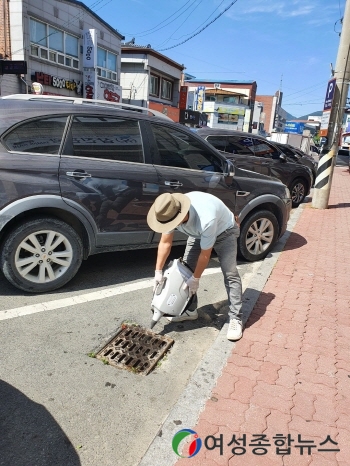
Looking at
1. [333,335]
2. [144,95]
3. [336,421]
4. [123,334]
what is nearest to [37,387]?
[123,334]

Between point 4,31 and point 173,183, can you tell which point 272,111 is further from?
point 173,183

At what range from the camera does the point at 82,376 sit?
8.27ft

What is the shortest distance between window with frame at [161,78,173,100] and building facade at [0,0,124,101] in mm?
8370

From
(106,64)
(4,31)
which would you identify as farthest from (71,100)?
(106,64)

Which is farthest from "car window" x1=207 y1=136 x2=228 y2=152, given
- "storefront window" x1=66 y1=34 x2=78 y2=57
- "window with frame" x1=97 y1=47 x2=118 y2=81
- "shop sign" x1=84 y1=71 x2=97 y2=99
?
"window with frame" x1=97 y1=47 x2=118 y2=81

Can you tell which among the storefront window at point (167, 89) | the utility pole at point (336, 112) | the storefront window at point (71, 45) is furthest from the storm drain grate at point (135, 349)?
the storefront window at point (167, 89)

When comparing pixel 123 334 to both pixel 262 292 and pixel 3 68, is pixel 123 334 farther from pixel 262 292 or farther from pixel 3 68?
pixel 3 68

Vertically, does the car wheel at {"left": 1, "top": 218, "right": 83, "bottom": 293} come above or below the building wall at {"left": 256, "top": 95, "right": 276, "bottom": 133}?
below

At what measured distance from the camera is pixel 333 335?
10.6 ft

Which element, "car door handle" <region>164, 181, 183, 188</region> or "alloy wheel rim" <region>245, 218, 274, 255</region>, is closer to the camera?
"car door handle" <region>164, 181, 183, 188</region>

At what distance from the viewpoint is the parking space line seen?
3.22 metres

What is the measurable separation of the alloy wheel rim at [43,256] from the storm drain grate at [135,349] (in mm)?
944

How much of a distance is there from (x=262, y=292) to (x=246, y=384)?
5.40 ft

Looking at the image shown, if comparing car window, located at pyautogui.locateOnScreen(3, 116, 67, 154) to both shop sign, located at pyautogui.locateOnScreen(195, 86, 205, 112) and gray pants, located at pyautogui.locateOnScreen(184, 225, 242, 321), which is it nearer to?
gray pants, located at pyautogui.locateOnScreen(184, 225, 242, 321)
